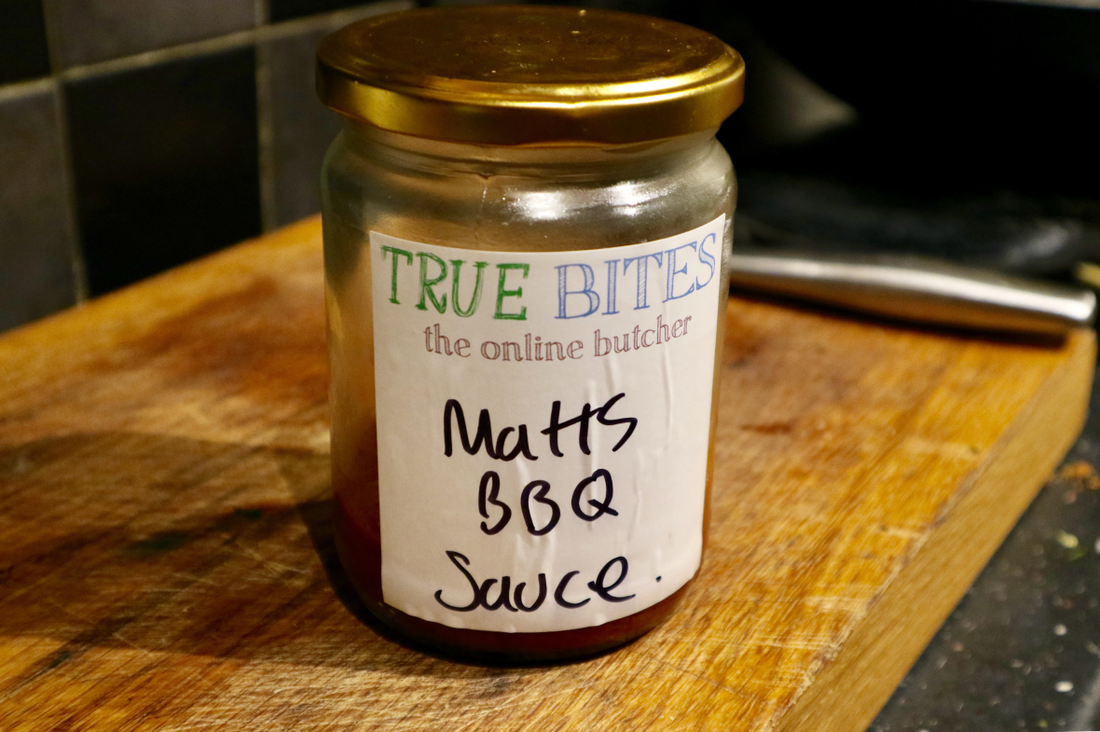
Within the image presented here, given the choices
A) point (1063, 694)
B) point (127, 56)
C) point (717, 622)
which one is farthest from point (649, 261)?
point (127, 56)

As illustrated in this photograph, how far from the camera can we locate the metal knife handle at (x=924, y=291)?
2.35 feet

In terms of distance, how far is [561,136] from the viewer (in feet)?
1.10

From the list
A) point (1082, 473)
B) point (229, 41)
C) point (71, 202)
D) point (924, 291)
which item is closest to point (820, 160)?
point (924, 291)

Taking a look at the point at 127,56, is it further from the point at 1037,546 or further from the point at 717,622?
the point at 1037,546

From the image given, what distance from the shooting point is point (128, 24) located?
2.35ft

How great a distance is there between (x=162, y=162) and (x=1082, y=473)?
641mm

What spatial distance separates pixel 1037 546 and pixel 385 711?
407 millimetres

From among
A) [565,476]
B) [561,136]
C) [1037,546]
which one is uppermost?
[561,136]

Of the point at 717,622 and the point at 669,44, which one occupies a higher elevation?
the point at 669,44

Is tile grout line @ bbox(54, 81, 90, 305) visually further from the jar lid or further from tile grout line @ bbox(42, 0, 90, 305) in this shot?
the jar lid

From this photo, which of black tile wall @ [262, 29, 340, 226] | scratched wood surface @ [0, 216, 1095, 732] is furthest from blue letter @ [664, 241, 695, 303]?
black tile wall @ [262, 29, 340, 226]

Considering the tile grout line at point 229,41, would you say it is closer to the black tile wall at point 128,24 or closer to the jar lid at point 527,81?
the black tile wall at point 128,24

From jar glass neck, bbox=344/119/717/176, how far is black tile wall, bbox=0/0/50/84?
1.25ft

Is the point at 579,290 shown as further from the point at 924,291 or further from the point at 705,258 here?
the point at 924,291
